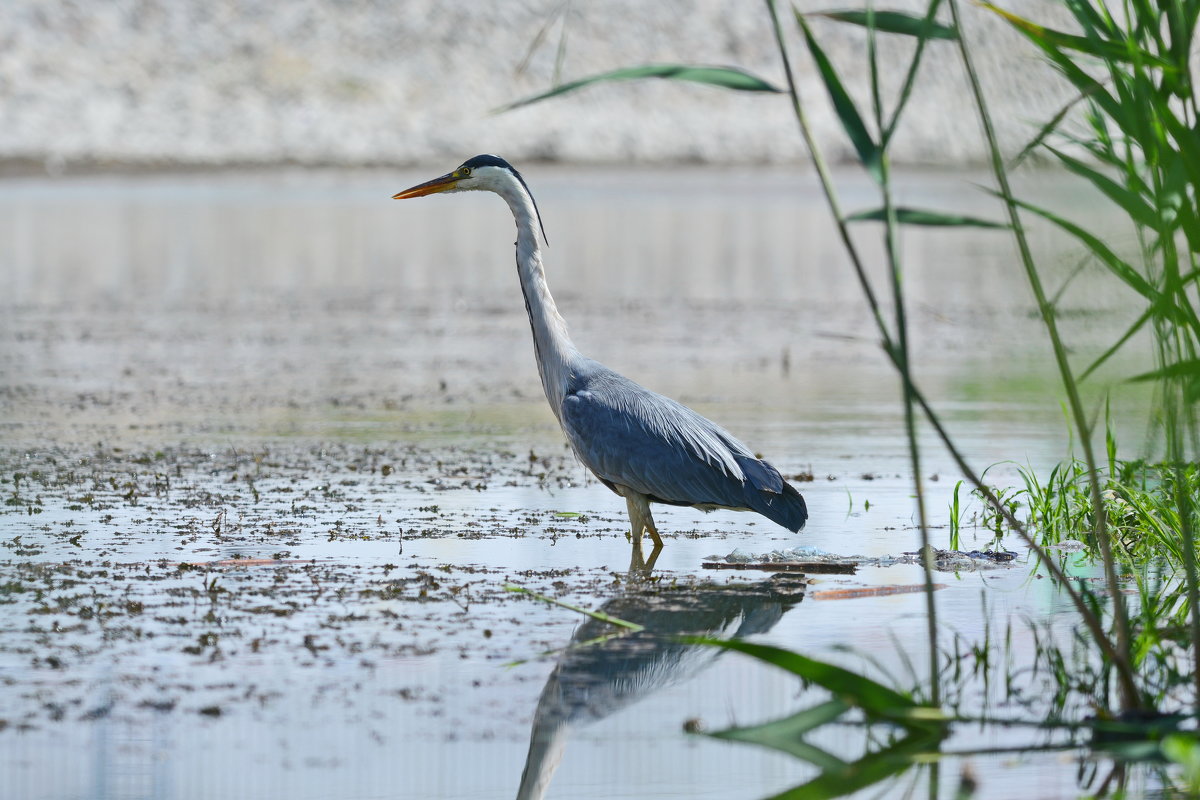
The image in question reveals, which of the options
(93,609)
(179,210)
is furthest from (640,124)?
(93,609)

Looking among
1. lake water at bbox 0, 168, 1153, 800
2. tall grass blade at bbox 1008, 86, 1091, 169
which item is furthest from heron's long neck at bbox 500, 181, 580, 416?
tall grass blade at bbox 1008, 86, 1091, 169

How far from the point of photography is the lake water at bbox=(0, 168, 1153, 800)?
4113 millimetres

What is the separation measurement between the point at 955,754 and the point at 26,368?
9.09 metres

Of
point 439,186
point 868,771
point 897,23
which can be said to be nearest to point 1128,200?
point 897,23

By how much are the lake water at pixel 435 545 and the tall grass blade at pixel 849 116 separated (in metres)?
0.30

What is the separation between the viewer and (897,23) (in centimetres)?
405

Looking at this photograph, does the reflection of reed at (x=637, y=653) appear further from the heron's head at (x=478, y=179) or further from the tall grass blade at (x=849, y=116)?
the heron's head at (x=478, y=179)

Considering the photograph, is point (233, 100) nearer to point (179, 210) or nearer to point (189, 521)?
point (179, 210)

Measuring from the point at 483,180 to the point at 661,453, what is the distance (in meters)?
1.50

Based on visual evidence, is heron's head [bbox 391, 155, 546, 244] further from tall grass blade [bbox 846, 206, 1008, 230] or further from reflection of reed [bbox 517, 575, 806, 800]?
tall grass blade [bbox 846, 206, 1008, 230]

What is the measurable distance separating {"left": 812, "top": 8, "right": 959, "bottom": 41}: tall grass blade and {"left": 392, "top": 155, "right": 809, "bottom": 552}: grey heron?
2395 millimetres

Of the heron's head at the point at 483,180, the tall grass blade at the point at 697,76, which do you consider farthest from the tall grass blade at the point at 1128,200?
the heron's head at the point at 483,180

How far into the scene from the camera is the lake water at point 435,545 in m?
4.11

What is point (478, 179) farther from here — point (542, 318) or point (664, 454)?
point (664, 454)
